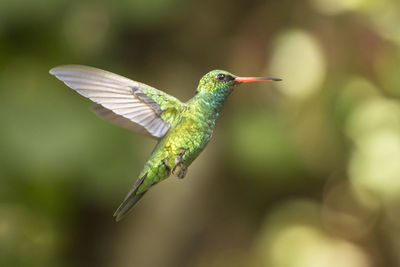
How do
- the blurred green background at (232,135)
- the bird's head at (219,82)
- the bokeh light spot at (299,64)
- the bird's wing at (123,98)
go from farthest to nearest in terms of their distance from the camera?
the bokeh light spot at (299,64), the blurred green background at (232,135), the bird's head at (219,82), the bird's wing at (123,98)

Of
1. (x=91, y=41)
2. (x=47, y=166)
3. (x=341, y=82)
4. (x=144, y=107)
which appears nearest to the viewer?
(x=144, y=107)

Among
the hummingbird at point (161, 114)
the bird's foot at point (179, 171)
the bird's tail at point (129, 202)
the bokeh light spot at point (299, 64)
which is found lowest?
the bird's tail at point (129, 202)

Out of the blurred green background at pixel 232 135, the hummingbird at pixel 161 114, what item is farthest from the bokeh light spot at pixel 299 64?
the hummingbird at pixel 161 114

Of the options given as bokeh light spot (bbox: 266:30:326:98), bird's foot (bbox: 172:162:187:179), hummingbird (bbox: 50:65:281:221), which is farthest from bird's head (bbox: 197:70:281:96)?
bokeh light spot (bbox: 266:30:326:98)

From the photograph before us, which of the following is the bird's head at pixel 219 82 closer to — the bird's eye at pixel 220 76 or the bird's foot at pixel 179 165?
the bird's eye at pixel 220 76

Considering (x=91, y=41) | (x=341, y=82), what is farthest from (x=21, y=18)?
(x=341, y=82)

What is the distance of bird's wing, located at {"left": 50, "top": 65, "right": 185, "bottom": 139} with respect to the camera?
1.28 meters

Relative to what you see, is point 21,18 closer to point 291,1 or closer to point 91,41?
point 91,41

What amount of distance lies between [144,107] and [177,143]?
152 mm

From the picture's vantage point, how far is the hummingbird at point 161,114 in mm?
1378

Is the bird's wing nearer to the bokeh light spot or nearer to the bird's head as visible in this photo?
the bird's head

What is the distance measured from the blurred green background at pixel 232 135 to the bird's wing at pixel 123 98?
2.85 m

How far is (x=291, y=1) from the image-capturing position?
525 centimetres

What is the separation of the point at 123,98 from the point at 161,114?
144mm
